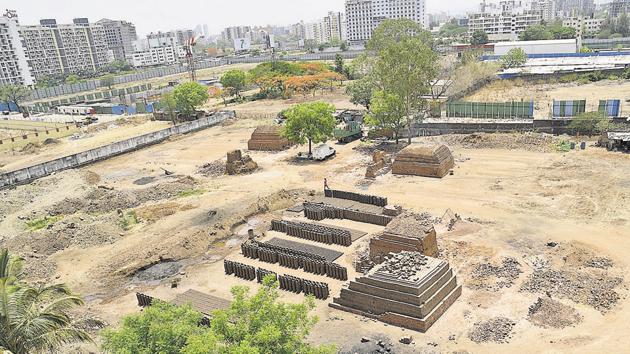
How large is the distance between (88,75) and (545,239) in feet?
582

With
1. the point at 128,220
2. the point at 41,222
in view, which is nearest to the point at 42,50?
the point at 41,222

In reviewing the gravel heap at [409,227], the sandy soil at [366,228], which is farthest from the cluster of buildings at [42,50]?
the gravel heap at [409,227]

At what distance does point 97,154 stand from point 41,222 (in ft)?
59.9

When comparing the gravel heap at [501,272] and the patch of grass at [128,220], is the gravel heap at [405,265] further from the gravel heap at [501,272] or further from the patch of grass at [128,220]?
the patch of grass at [128,220]

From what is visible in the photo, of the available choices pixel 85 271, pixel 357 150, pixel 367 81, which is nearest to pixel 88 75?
pixel 367 81

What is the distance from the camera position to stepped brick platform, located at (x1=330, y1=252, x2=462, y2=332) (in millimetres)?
20422

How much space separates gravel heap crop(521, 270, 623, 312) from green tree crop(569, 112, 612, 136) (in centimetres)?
Answer: 2625

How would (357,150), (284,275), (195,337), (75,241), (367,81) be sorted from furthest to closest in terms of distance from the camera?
(367,81), (357,150), (75,241), (284,275), (195,337)

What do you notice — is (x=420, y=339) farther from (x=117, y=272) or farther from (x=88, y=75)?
(x=88, y=75)

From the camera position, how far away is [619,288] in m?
21.5

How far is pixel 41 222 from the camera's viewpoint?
3581 cm

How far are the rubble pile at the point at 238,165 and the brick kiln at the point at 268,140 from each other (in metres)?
6.75

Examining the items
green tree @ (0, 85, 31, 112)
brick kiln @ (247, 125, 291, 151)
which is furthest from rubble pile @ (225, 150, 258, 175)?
green tree @ (0, 85, 31, 112)

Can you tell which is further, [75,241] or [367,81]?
[367,81]
